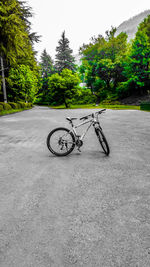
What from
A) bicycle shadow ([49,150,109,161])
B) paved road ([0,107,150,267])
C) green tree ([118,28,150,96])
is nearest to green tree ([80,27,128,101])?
green tree ([118,28,150,96])

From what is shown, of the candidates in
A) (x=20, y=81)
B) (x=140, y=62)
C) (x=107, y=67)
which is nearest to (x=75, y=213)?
(x=20, y=81)

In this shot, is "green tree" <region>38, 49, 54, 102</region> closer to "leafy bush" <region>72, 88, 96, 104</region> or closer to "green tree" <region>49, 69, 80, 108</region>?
"leafy bush" <region>72, 88, 96, 104</region>

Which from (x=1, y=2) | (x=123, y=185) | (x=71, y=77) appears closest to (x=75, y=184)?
(x=123, y=185)

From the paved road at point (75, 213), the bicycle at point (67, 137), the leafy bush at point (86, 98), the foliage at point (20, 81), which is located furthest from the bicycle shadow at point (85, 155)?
the leafy bush at point (86, 98)

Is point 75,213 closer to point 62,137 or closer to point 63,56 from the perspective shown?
point 62,137

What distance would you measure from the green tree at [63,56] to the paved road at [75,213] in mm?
60543

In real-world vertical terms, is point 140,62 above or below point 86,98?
above

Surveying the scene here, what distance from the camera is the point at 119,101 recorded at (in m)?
39.7

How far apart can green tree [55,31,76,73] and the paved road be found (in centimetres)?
6054

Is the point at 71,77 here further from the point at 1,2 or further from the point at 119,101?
the point at 1,2

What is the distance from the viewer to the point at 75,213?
244cm

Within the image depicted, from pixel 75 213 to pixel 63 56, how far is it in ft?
208

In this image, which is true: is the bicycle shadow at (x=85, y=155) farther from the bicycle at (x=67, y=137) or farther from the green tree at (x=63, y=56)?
the green tree at (x=63, y=56)

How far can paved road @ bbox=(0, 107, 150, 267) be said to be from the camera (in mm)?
1774
